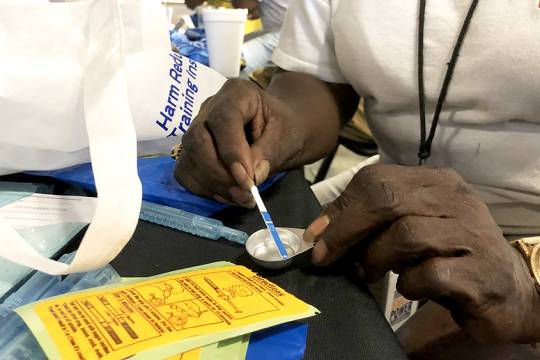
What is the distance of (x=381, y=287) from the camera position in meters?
0.59

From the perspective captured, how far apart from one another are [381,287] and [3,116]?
1.57 feet

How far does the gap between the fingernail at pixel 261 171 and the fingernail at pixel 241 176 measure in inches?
0.6

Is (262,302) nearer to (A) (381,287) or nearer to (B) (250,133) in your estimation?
(B) (250,133)

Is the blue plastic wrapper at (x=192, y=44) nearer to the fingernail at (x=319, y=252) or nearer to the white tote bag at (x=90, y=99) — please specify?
the white tote bag at (x=90, y=99)

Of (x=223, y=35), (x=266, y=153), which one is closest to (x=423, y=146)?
(x=266, y=153)

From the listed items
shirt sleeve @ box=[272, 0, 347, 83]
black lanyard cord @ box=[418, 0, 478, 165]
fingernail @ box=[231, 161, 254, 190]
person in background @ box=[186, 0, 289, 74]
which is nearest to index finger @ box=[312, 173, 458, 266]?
fingernail @ box=[231, 161, 254, 190]

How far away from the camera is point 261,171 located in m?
0.44

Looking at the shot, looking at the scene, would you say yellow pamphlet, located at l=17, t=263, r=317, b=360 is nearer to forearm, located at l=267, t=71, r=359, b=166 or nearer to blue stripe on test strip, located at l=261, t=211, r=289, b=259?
blue stripe on test strip, located at l=261, t=211, r=289, b=259

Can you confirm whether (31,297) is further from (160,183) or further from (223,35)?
(223,35)

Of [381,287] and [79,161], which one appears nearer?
[79,161]

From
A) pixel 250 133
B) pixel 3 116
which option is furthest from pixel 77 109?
pixel 250 133

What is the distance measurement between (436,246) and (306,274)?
100 mm

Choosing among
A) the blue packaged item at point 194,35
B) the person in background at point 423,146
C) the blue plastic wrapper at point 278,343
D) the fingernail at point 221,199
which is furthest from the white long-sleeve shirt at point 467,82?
the blue packaged item at point 194,35

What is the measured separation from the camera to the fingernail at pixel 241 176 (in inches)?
16.5
